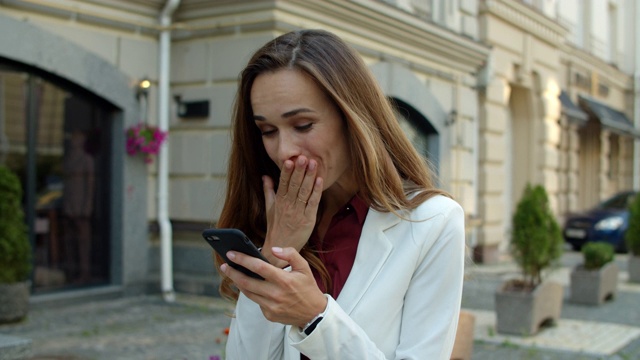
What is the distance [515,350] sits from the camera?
636 centimetres

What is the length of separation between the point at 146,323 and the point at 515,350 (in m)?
3.63

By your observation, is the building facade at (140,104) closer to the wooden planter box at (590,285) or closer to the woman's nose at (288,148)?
the wooden planter box at (590,285)

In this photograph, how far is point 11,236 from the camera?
680cm

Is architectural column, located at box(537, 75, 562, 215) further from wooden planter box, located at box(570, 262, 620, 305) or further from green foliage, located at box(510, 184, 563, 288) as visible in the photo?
green foliage, located at box(510, 184, 563, 288)

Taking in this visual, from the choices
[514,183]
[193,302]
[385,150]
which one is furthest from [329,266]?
[514,183]

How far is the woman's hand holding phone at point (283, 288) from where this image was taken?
58.6 inches

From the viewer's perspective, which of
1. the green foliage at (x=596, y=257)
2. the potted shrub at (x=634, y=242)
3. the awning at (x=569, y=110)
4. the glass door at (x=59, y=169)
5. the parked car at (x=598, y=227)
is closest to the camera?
the glass door at (x=59, y=169)

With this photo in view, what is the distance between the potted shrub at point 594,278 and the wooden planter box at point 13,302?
21.3 ft

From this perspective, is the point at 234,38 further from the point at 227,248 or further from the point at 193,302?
the point at 227,248

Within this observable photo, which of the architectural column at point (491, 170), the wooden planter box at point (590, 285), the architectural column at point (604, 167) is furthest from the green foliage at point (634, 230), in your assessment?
the architectural column at point (604, 167)

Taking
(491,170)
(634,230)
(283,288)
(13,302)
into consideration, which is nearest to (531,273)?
(634,230)

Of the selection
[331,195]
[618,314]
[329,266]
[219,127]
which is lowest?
[618,314]

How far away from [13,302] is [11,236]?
0.65 m

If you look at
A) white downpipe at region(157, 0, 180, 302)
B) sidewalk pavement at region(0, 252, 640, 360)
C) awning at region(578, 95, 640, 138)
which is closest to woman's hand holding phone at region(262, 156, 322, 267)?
sidewalk pavement at region(0, 252, 640, 360)
